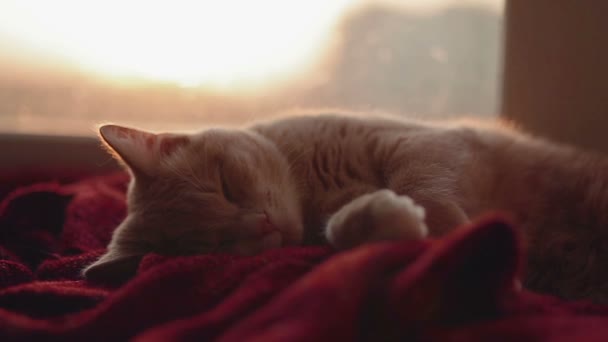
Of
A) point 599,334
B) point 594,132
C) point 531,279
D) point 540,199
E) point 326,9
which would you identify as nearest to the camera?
point 599,334

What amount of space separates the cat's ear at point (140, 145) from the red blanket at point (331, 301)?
0.32 meters

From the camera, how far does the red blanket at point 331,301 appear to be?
2.01ft

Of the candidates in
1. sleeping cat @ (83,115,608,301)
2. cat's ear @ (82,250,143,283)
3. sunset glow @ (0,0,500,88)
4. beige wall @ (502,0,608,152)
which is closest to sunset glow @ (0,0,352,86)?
sunset glow @ (0,0,500,88)

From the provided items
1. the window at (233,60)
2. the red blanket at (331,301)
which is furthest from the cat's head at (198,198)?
the window at (233,60)

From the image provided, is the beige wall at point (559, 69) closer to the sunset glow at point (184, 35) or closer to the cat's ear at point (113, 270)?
the sunset glow at point (184, 35)

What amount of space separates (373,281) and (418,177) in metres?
0.54

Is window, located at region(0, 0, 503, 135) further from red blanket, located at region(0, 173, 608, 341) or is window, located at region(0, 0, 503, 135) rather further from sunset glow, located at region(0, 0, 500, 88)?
red blanket, located at region(0, 173, 608, 341)

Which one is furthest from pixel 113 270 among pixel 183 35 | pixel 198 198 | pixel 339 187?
pixel 183 35

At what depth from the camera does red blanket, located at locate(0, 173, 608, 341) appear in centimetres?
61

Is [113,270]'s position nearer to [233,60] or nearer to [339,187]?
[339,187]

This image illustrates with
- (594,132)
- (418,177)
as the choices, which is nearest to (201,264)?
(418,177)

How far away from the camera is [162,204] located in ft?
3.83

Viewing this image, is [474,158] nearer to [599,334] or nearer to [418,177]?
[418,177]

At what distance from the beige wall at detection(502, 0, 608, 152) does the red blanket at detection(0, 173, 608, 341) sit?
1.04 meters
